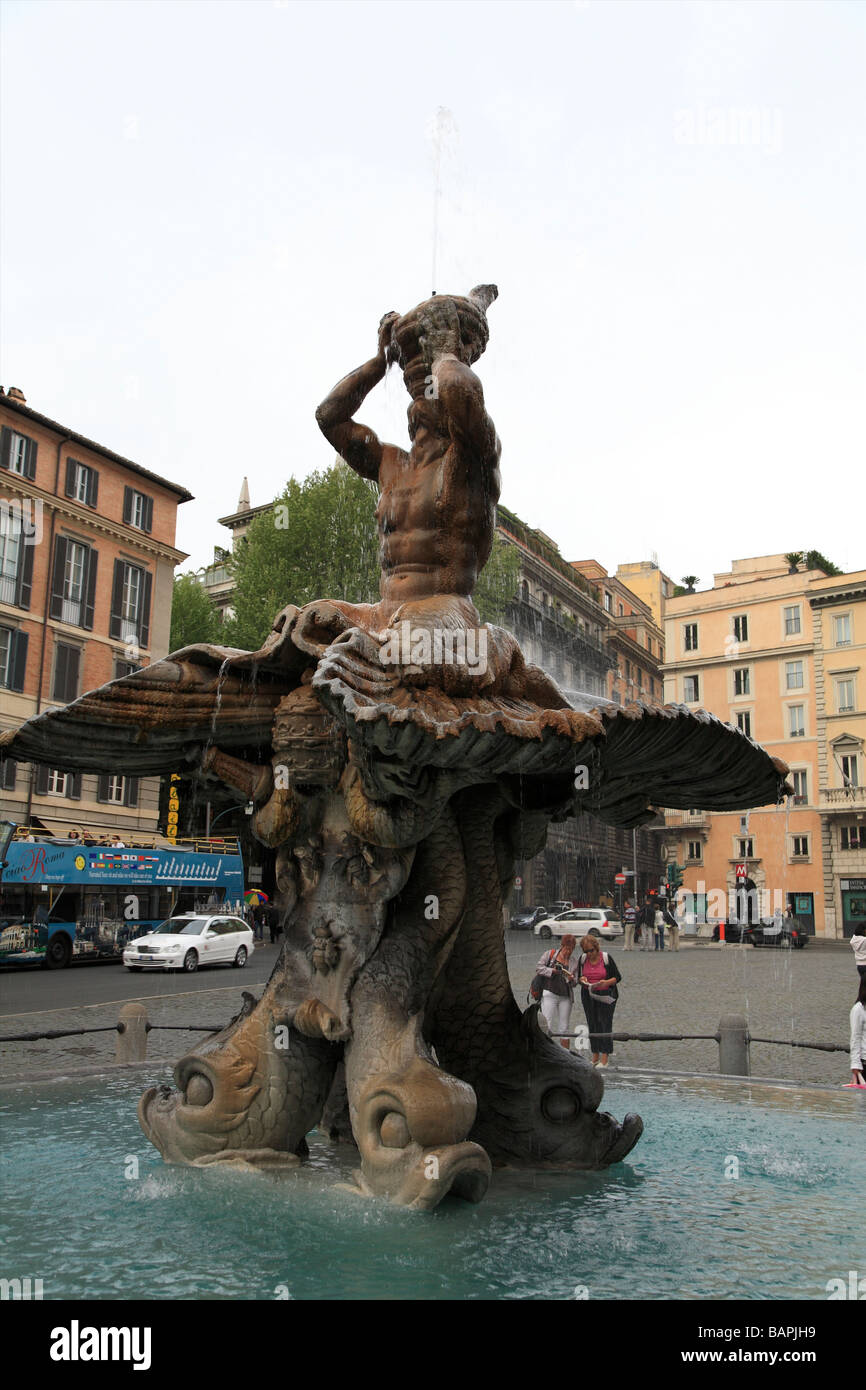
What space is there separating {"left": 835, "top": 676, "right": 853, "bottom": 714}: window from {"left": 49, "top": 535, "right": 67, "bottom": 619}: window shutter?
3502 cm

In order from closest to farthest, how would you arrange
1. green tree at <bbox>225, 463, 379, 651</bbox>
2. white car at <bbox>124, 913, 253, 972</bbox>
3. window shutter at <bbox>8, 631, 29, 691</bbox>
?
white car at <bbox>124, 913, 253, 972</bbox>
green tree at <bbox>225, 463, 379, 651</bbox>
window shutter at <bbox>8, 631, 29, 691</bbox>

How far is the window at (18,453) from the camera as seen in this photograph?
32.2m

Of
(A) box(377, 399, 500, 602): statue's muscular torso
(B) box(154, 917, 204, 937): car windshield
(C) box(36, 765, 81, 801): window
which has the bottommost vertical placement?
(B) box(154, 917, 204, 937): car windshield

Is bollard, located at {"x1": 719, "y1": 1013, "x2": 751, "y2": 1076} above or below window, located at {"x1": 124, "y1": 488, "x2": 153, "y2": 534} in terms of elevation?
below

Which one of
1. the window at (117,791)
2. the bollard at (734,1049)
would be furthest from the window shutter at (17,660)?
the bollard at (734,1049)

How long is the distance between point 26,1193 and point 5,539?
30.6m

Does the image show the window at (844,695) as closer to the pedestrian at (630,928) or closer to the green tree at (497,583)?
the pedestrian at (630,928)

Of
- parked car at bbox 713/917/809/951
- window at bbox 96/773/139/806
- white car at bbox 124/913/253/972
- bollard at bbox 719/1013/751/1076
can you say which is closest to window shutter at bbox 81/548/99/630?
window at bbox 96/773/139/806

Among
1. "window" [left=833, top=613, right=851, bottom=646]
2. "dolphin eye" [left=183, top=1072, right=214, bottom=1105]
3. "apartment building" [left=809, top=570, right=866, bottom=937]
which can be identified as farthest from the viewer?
"window" [left=833, top=613, right=851, bottom=646]

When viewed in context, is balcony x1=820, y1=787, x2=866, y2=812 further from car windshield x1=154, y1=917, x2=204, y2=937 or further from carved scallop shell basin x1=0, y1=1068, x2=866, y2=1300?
carved scallop shell basin x1=0, y1=1068, x2=866, y2=1300

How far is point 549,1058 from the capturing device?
5023 mm

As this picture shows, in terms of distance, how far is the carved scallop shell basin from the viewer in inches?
125

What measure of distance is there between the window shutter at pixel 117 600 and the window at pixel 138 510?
1768 mm

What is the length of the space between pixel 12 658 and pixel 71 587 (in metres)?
3.71
